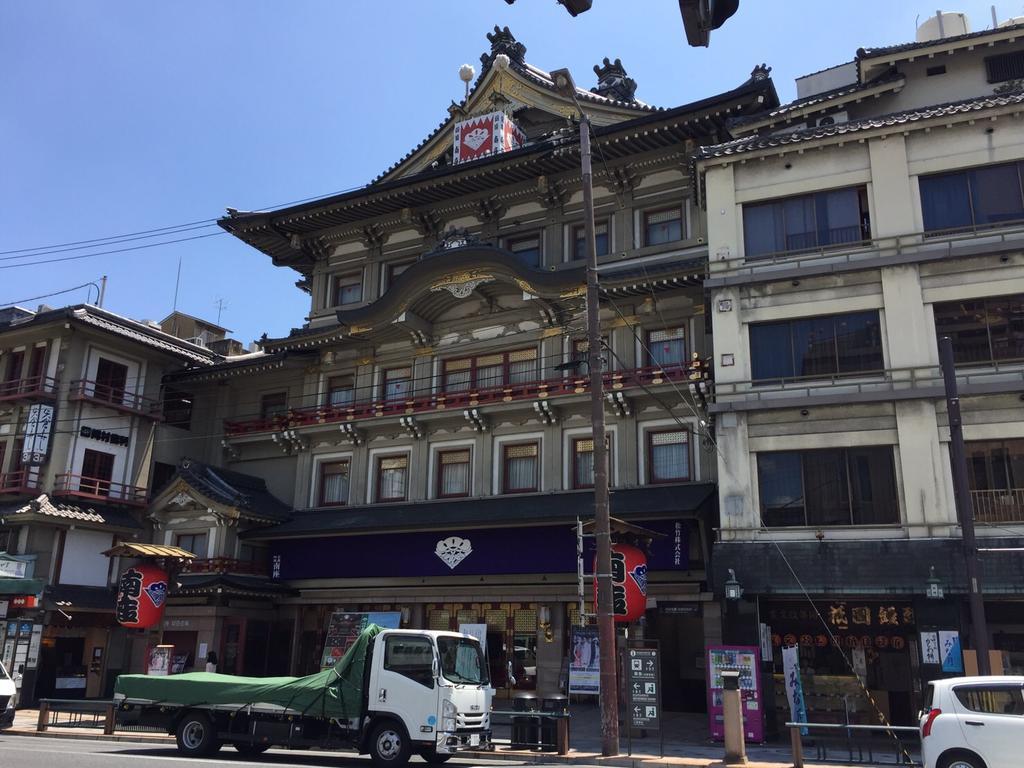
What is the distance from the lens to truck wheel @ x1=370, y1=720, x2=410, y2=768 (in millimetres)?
15508

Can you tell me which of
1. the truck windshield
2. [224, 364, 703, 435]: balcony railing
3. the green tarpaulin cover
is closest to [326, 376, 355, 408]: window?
[224, 364, 703, 435]: balcony railing

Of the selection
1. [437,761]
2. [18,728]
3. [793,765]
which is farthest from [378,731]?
[18,728]

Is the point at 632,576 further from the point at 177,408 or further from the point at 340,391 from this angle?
the point at 177,408

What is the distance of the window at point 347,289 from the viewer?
36.0 metres

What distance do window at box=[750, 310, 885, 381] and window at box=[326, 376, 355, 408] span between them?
17535 mm

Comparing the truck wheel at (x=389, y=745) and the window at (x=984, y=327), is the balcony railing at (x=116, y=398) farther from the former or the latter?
the window at (x=984, y=327)

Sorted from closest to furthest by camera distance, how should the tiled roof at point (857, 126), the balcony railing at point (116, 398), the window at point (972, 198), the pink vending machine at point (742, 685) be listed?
the pink vending machine at point (742, 685) → the window at point (972, 198) → the tiled roof at point (857, 126) → the balcony railing at point (116, 398)

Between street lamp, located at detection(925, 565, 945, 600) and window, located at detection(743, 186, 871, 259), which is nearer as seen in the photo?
street lamp, located at detection(925, 565, 945, 600)

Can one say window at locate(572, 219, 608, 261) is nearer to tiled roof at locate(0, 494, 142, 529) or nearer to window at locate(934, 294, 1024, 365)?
window at locate(934, 294, 1024, 365)

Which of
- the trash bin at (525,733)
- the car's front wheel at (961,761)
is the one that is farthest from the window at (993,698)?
the trash bin at (525,733)

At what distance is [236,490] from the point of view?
107 ft

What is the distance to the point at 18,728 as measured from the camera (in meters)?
23.1

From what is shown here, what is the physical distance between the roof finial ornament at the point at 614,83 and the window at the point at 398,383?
13694 mm

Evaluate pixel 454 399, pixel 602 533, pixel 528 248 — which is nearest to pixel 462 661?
pixel 602 533
